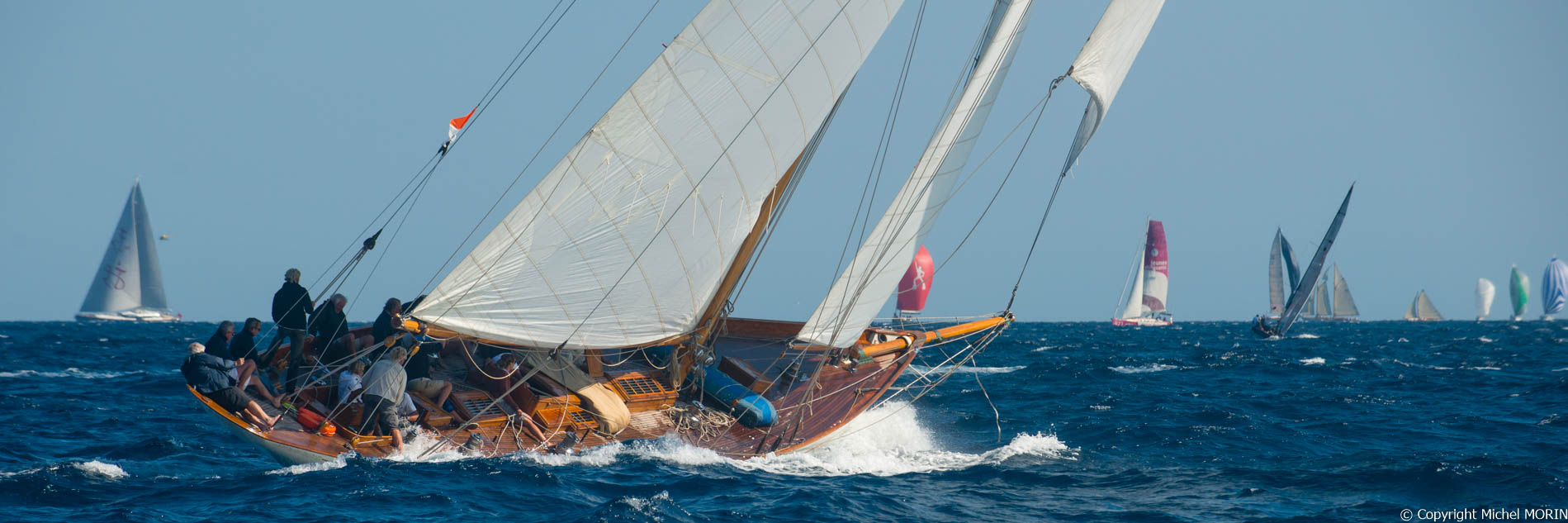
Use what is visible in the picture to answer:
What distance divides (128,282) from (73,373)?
61.9 meters

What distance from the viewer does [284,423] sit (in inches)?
442

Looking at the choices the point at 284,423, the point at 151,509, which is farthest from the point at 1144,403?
the point at 151,509

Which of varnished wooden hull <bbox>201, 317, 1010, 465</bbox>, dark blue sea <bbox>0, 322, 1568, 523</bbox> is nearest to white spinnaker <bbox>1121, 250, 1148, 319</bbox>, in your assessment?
dark blue sea <bbox>0, 322, 1568, 523</bbox>

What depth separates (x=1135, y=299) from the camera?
8425 cm

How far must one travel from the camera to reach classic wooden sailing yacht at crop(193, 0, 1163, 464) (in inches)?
487

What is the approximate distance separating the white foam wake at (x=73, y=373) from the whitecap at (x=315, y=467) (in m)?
16.1

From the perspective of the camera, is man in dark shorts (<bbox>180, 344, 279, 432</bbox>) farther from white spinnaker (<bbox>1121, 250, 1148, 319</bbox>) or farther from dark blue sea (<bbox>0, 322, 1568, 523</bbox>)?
white spinnaker (<bbox>1121, 250, 1148, 319</bbox>)

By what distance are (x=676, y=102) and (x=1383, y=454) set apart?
1010 centimetres

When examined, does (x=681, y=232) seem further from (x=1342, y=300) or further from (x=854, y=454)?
(x=1342, y=300)

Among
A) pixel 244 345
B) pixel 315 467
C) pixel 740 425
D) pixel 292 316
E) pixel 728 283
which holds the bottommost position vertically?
pixel 315 467

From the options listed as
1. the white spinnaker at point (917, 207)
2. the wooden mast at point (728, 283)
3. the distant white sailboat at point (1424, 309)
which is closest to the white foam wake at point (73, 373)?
the wooden mast at point (728, 283)

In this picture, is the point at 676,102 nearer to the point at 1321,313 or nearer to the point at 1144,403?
the point at 1144,403

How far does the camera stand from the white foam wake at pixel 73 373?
928 inches

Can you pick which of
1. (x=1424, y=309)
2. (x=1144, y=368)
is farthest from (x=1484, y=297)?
(x=1144, y=368)
